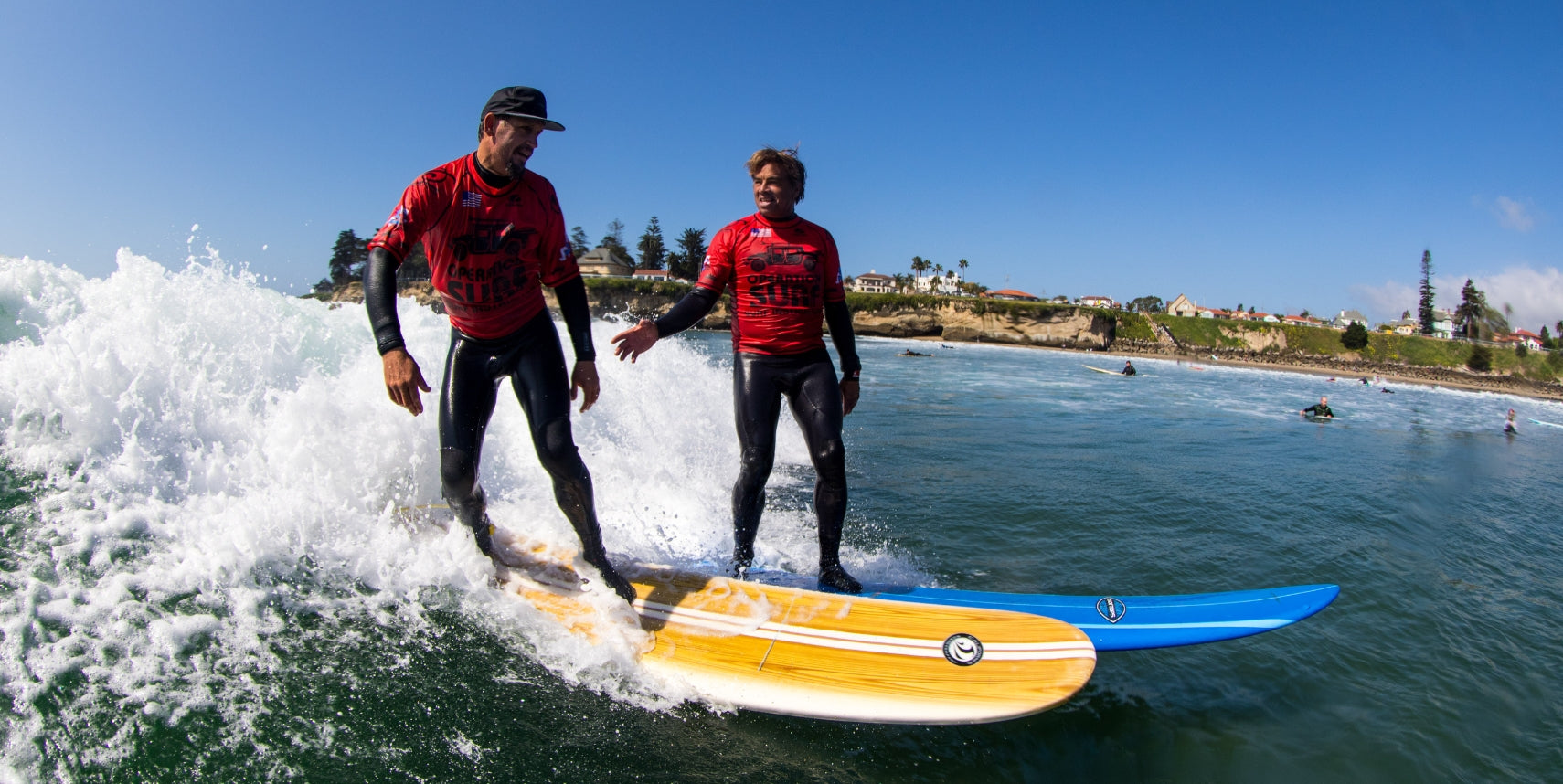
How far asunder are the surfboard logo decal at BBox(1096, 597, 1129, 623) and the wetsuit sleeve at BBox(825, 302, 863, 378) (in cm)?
171

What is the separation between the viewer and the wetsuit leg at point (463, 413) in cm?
357

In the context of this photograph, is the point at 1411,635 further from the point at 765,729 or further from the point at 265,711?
the point at 265,711

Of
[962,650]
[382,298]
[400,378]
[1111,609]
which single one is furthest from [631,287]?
[962,650]

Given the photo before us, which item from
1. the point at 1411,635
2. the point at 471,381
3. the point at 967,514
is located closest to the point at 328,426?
the point at 471,381

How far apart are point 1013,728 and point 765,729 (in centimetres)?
110

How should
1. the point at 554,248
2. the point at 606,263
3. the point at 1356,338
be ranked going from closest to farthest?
the point at 554,248 → the point at 1356,338 → the point at 606,263

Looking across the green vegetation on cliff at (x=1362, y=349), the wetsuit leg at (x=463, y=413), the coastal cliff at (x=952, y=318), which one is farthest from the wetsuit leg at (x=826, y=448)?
the green vegetation on cliff at (x=1362, y=349)

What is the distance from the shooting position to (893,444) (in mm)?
11500

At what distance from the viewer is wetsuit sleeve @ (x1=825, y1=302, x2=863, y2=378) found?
412 cm

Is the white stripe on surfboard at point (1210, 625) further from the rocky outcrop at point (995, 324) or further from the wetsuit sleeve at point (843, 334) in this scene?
the rocky outcrop at point (995, 324)

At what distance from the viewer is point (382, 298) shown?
122 inches

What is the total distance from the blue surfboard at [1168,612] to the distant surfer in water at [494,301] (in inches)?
73.0

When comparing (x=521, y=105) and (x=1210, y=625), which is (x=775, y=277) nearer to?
(x=521, y=105)

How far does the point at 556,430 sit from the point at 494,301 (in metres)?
0.67
